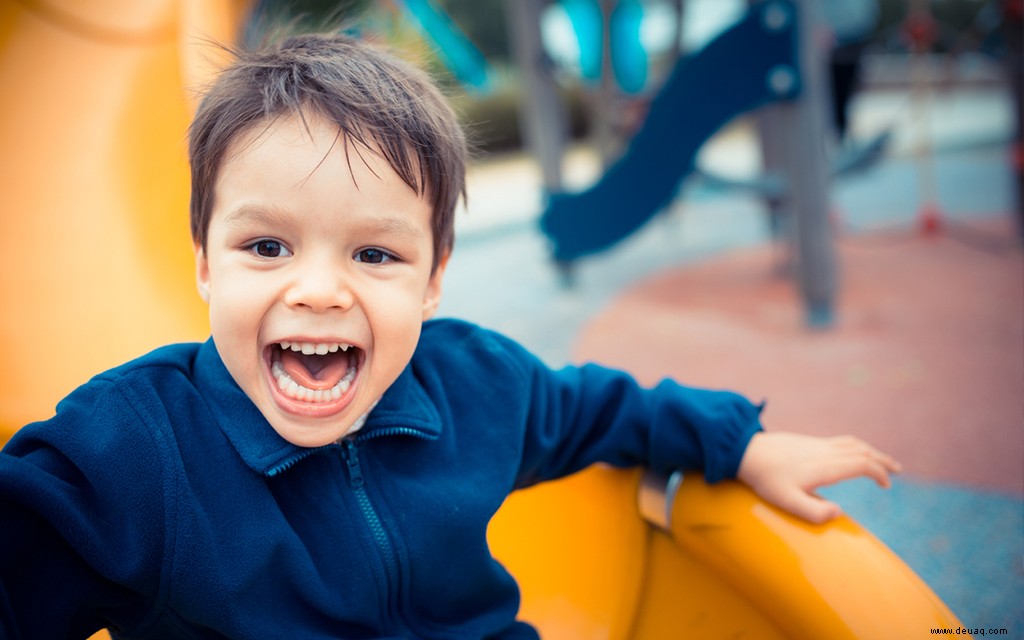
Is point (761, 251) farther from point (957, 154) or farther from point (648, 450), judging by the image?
point (648, 450)

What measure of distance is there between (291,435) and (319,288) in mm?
128

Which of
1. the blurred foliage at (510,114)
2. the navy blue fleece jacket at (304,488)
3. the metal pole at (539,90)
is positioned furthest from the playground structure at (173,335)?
the blurred foliage at (510,114)

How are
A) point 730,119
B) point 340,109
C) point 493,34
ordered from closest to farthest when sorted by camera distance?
point 340,109
point 730,119
point 493,34

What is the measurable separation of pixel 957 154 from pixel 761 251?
7.84ft

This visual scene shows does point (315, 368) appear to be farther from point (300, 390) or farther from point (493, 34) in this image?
point (493, 34)

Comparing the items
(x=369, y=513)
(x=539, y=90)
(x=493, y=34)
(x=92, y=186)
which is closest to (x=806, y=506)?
(x=369, y=513)

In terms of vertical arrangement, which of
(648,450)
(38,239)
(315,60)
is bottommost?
(648,450)

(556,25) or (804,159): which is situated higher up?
(556,25)

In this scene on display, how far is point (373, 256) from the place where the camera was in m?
0.73

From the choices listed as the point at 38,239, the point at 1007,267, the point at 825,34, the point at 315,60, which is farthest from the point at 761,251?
the point at 315,60

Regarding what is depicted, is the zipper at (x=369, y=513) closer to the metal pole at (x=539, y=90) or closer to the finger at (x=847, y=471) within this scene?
the finger at (x=847, y=471)

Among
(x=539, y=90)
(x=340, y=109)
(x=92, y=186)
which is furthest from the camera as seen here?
(x=539, y=90)

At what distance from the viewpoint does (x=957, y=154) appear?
201 inches

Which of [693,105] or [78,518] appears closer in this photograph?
[78,518]
